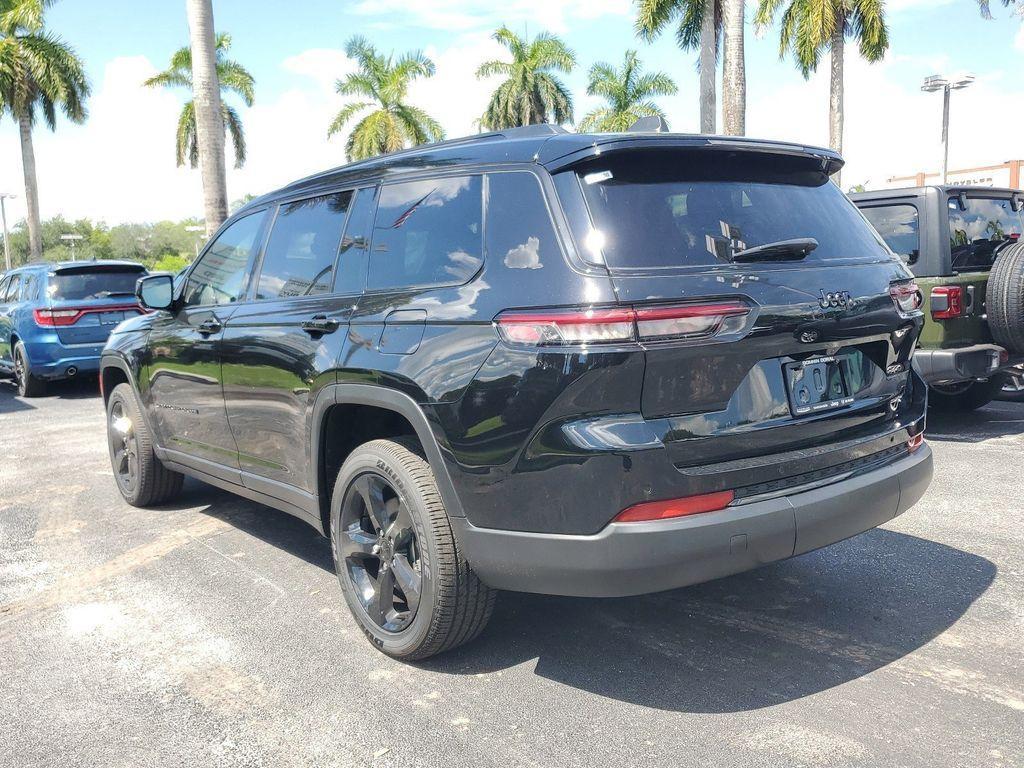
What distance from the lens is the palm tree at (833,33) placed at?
23.6 m

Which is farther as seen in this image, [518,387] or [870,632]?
[870,632]

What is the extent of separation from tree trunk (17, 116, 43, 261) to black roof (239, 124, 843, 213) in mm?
29672

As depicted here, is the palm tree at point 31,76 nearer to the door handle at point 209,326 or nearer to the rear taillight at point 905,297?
the door handle at point 209,326

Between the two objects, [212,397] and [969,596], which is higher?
[212,397]

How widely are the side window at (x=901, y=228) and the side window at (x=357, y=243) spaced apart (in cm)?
466

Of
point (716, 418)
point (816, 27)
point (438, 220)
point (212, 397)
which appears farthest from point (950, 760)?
point (816, 27)

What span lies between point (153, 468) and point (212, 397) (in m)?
1.25

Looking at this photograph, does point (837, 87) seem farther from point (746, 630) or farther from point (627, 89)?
point (746, 630)

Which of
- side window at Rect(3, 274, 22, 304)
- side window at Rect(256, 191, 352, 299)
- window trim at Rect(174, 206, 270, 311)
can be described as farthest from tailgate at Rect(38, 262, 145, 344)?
side window at Rect(256, 191, 352, 299)

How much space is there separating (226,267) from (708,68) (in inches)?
719

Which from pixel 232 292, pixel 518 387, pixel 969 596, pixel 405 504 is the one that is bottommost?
pixel 969 596

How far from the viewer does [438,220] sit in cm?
319

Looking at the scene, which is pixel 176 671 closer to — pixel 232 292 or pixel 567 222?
pixel 232 292

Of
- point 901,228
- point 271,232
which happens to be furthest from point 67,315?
point 901,228
